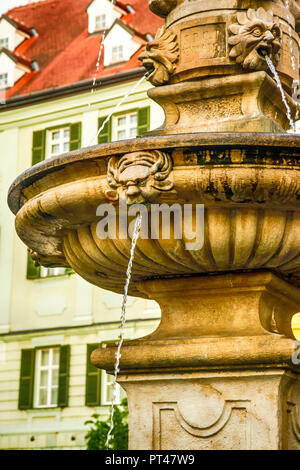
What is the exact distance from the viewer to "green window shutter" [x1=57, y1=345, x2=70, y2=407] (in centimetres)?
2226

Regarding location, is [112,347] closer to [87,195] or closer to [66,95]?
[87,195]

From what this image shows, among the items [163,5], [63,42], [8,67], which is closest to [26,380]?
[8,67]

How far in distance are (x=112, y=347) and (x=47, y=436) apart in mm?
18069

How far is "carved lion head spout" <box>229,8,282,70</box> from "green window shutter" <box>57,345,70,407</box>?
59.2ft

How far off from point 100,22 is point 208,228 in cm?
2264

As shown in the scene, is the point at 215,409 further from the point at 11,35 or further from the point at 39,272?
the point at 11,35

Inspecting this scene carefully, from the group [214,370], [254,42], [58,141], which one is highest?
[58,141]

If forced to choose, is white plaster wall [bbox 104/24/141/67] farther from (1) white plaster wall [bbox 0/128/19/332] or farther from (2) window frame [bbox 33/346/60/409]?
(2) window frame [bbox 33/346/60/409]

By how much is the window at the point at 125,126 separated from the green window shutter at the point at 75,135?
1165mm

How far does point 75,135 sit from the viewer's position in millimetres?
24109

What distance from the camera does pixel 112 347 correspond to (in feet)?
15.9

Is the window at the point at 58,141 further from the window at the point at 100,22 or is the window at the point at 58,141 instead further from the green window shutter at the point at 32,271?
the window at the point at 100,22

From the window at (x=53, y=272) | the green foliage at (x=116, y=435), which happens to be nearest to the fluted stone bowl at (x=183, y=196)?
the green foliage at (x=116, y=435)

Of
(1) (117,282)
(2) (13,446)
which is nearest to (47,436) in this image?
(2) (13,446)
